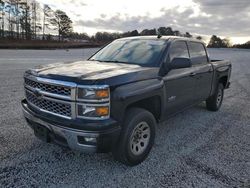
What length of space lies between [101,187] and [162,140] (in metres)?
1.78

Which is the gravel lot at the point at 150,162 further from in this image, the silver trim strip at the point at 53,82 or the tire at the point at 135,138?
the silver trim strip at the point at 53,82

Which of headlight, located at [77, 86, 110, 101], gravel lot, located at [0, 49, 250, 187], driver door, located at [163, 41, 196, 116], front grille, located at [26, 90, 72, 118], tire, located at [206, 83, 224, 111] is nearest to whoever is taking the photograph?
headlight, located at [77, 86, 110, 101]

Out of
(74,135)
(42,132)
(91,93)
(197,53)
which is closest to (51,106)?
(42,132)

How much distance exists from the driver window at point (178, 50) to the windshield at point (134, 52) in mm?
204

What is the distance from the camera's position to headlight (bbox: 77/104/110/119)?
295cm

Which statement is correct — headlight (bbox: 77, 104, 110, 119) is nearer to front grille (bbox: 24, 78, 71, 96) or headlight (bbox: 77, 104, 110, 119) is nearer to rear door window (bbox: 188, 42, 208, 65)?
front grille (bbox: 24, 78, 71, 96)

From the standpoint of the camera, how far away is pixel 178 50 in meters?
4.67

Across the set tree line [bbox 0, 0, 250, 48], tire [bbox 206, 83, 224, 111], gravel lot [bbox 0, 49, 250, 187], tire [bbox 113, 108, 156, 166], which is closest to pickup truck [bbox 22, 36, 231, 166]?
tire [bbox 113, 108, 156, 166]

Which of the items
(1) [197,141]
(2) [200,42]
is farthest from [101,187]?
(2) [200,42]

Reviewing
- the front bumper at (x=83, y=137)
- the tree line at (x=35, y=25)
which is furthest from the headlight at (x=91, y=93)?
the tree line at (x=35, y=25)

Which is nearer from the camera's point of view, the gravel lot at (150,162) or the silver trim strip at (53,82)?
the silver trim strip at (53,82)

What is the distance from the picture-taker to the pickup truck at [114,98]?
9.74 ft

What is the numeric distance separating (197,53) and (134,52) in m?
1.77

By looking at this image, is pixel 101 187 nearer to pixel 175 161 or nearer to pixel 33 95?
pixel 175 161
